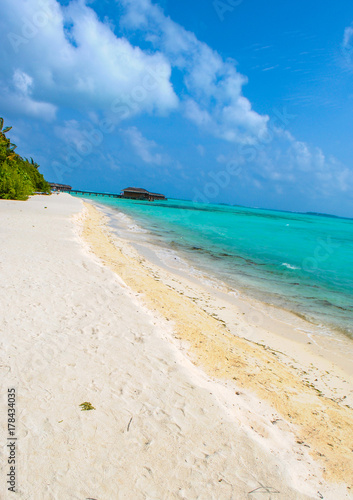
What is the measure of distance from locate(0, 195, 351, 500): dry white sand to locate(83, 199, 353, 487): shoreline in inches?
9.1

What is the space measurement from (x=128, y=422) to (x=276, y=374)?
→ 118 inches

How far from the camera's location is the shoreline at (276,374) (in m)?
3.39

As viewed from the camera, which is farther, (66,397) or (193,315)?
(193,315)

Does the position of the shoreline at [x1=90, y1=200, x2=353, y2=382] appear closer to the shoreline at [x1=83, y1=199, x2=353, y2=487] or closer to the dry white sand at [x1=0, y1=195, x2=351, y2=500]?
the shoreline at [x1=83, y1=199, x2=353, y2=487]

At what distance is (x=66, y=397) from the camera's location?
125 inches

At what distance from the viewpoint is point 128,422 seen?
2.96m

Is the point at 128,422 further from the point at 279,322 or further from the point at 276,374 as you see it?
the point at 279,322

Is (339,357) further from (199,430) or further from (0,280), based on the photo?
(0,280)

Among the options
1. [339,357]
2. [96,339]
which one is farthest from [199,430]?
[339,357]

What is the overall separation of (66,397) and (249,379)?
268 centimetres

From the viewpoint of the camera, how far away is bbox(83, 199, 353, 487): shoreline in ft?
11.1

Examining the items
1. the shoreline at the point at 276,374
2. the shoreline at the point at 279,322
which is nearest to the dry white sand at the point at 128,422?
the shoreline at the point at 276,374

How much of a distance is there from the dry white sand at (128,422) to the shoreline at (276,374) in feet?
0.76

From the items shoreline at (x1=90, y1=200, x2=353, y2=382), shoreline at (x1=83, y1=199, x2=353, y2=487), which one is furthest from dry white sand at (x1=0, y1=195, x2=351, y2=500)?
shoreline at (x1=90, y1=200, x2=353, y2=382)
